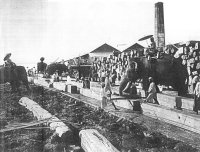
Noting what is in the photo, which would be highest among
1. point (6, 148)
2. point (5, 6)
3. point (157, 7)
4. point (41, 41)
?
point (157, 7)

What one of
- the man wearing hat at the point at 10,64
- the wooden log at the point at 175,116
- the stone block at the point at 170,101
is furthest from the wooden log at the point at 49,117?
the stone block at the point at 170,101

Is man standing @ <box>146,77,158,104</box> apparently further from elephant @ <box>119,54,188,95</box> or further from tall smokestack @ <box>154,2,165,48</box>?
tall smokestack @ <box>154,2,165,48</box>

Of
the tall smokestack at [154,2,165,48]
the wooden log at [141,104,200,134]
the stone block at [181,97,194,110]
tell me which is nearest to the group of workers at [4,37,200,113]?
the stone block at [181,97,194,110]

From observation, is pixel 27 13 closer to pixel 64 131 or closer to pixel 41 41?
pixel 41 41

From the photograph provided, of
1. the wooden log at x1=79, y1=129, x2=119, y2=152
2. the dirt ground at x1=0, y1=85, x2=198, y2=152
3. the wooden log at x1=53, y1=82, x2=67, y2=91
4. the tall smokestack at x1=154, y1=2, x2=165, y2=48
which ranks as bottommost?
the dirt ground at x1=0, y1=85, x2=198, y2=152

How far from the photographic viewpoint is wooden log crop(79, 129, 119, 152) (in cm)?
417

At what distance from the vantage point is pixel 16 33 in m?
7.48

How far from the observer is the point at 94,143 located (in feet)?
14.4

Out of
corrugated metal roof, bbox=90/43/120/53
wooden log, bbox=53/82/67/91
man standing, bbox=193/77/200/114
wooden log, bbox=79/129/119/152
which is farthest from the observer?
corrugated metal roof, bbox=90/43/120/53

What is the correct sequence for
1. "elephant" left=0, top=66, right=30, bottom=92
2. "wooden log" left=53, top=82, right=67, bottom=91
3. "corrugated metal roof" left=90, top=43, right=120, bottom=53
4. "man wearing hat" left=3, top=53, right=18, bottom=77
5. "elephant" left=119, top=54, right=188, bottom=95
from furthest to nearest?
"corrugated metal roof" left=90, top=43, right=120, bottom=53 → "wooden log" left=53, top=82, right=67, bottom=91 → "elephant" left=0, top=66, right=30, bottom=92 → "man wearing hat" left=3, top=53, right=18, bottom=77 → "elephant" left=119, top=54, right=188, bottom=95

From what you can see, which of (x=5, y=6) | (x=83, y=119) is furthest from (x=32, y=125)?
(x=5, y=6)

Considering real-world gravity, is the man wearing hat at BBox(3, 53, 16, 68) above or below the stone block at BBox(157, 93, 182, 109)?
above

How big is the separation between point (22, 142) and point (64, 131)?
918 millimetres

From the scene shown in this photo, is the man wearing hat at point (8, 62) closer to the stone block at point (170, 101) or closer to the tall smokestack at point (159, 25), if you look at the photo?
the stone block at point (170, 101)
